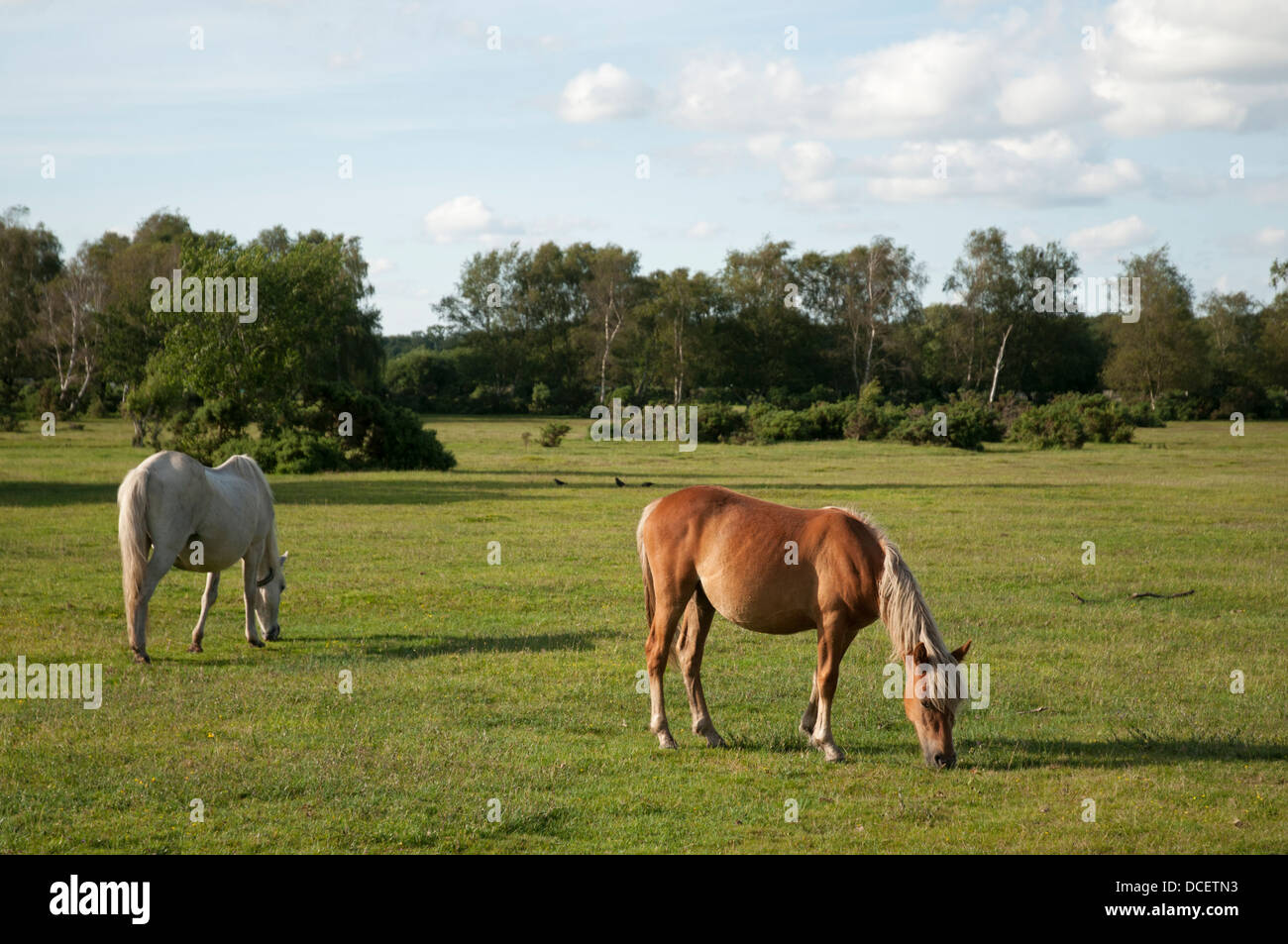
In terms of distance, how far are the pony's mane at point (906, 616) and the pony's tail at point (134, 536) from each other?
283 inches

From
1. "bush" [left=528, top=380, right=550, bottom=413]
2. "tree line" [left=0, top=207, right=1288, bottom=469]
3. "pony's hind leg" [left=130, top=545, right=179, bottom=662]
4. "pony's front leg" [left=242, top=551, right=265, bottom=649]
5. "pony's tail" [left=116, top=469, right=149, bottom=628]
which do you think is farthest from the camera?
"bush" [left=528, top=380, right=550, bottom=413]

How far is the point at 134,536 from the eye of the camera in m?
10.5

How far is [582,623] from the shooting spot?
13172 millimetres

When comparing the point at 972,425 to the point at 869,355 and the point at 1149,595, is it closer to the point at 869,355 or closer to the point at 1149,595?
the point at 869,355

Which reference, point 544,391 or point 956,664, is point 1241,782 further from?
point 544,391

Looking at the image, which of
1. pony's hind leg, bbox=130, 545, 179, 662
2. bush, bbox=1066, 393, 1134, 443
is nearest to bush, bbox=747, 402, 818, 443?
bush, bbox=1066, 393, 1134, 443

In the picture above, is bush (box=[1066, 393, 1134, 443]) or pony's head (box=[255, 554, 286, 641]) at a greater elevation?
bush (box=[1066, 393, 1134, 443])

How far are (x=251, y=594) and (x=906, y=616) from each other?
750cm

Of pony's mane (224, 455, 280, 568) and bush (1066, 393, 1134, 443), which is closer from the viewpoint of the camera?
pony's mane (224, 455, 280, 568)

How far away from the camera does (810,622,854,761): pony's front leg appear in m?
7.80

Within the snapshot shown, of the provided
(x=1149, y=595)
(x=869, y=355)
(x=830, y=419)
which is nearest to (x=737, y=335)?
(x=869, y=355)

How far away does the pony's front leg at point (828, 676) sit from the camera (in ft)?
25.6

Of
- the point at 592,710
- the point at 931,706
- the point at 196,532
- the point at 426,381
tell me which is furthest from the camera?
the point at 426,381

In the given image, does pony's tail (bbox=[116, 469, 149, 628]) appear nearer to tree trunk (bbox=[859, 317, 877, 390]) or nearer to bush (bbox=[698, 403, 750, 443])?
bush (bbox=[698, 403, 750, 443])
